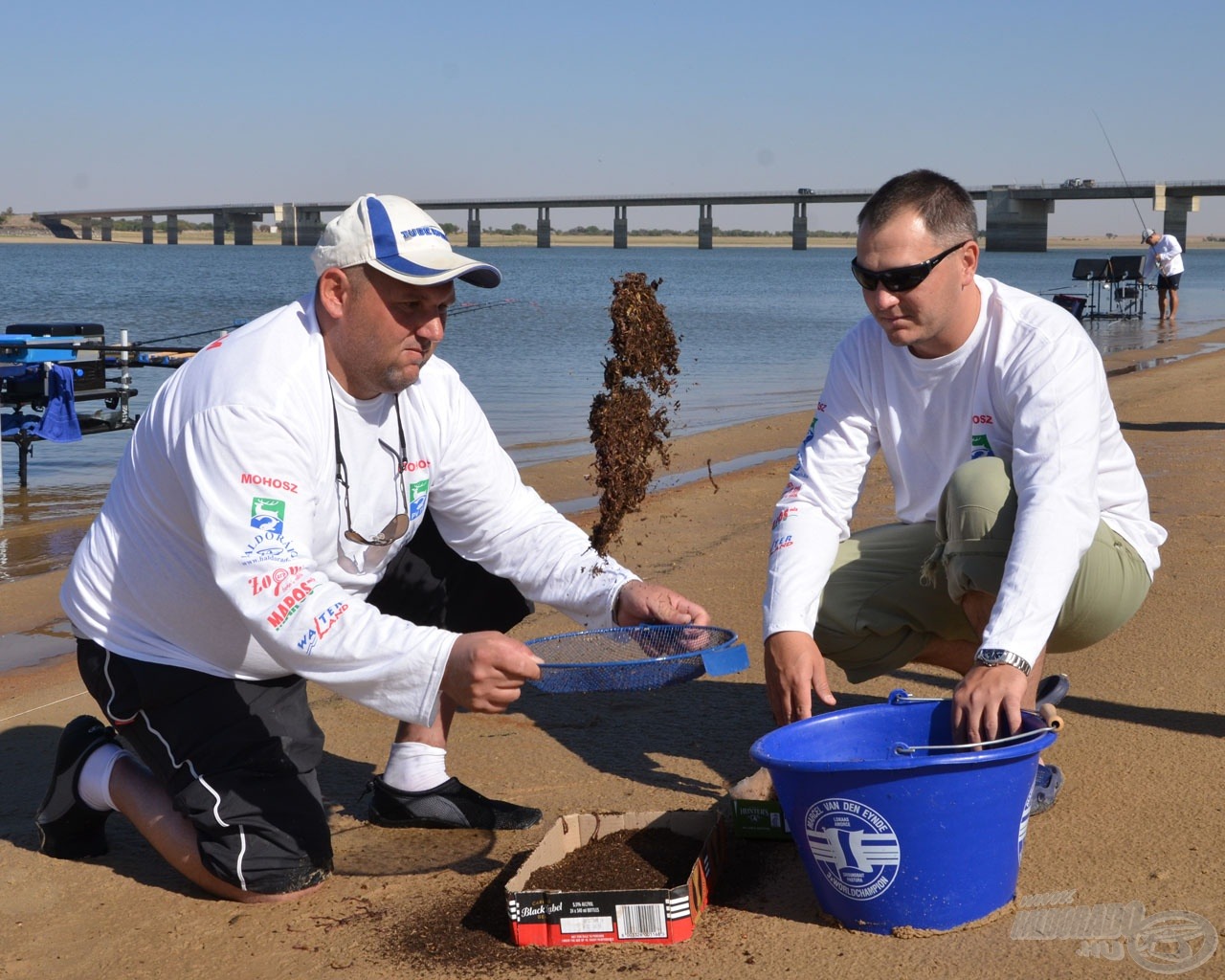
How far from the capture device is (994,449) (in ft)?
12.1

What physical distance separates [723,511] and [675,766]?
4647 mm

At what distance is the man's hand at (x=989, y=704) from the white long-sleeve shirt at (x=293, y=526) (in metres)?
1.01

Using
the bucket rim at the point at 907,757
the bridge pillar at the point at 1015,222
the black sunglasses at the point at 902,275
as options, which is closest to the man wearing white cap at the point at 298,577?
the bucket rim at the point at 907,757

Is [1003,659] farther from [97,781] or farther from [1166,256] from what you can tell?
[1166,256]

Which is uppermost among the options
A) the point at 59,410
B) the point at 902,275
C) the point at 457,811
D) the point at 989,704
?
the point at 902,275

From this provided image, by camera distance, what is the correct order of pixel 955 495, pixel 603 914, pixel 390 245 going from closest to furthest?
pixel 603 914 < pixel 390 245 < pixel 955 495

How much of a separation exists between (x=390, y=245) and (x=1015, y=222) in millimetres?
125213

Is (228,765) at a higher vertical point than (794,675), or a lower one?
lower

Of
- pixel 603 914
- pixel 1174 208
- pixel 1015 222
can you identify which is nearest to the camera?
pixel 603 914

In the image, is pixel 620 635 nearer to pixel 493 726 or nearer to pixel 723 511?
pixel 493 726

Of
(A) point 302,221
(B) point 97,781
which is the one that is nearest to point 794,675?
(B) point 97,781

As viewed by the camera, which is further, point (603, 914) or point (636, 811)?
point (636, 811)

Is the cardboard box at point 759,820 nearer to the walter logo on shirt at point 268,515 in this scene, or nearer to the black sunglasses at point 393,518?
the black sunglasses at point 393,518

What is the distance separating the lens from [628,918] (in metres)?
3.02
